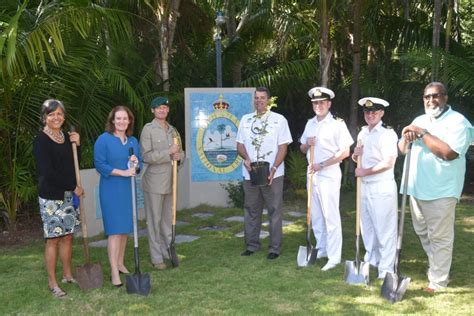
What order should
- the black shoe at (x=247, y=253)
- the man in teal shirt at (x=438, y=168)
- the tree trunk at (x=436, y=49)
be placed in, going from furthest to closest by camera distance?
the tree trunk at (x=436, y=49) < the black shoe at (x=247, y=253) < the man in teal shirt at (x=438, y=168)

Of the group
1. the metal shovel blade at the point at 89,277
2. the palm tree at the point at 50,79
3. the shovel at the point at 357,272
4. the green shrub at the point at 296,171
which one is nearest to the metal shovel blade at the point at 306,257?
the shovel at the point at 357,272

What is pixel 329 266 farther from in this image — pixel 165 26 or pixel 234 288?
pixel 165 26

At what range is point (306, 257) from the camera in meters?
5.41

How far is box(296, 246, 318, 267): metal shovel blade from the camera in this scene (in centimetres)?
536

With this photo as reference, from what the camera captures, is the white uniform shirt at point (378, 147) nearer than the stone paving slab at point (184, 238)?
Yes

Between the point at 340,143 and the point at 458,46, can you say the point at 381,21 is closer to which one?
the point at 458,46

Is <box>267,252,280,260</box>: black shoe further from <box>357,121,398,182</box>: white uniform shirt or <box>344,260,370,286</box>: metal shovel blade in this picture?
<box>357,121,398,182</box>: white uniform shirt

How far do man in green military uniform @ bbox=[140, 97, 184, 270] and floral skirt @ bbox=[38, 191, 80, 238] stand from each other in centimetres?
92

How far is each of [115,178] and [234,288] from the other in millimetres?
1458

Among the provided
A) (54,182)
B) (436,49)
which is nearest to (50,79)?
(54,182)

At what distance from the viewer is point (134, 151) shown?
4965mm

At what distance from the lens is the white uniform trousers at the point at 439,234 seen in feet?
14.6

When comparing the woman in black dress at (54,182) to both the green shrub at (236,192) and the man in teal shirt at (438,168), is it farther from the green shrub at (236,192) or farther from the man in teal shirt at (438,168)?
the green shrub at (236,192)

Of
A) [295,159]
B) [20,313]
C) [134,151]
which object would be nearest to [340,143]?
[134,151]
